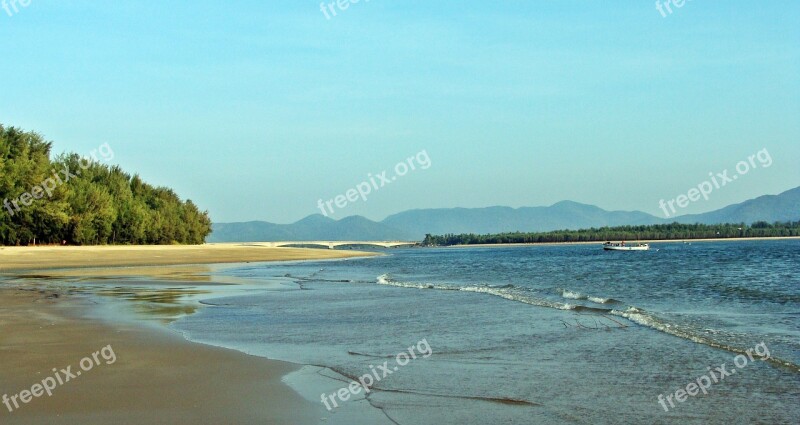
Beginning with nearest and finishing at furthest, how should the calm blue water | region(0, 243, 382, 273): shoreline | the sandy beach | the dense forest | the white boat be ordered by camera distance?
the sandy beach
the calm blue water
region(0, 243, 382, 273): shoreline
the dense forest
the white boat

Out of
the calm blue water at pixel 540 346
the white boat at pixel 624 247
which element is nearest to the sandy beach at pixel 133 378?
the calm blue water at pixel 540 346

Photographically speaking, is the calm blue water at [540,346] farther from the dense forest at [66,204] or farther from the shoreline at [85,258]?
the dense forest at [66,204]

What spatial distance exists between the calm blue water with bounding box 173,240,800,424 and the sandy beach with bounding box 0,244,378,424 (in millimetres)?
1089

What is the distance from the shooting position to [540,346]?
43.1 feet

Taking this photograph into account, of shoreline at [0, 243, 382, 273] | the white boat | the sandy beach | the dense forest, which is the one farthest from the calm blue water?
the white boat

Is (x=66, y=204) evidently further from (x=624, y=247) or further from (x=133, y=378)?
(x=624, y=247)

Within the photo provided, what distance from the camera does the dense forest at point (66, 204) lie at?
2506 inches

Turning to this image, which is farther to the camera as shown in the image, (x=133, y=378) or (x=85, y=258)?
(x=85, y=258)

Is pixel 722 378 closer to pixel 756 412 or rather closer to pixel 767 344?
pixel 756 412

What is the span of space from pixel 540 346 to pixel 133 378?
7161 millimetres

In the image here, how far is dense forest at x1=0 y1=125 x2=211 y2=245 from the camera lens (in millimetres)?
63656

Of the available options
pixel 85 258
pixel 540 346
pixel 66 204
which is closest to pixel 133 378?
pixel 540 346

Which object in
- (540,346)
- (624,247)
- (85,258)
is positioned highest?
(624,247)

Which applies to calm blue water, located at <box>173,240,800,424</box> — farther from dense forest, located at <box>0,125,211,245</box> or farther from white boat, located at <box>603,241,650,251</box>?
white boat, located at <box>603,241,650,251</box>
